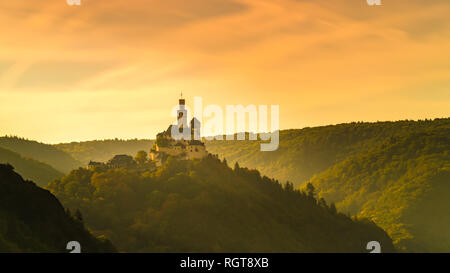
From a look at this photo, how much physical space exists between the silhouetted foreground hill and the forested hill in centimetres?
2704

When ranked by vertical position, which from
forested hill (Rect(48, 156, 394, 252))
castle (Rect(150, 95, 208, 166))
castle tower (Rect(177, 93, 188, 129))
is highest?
castle tower (Rect(177, 93, 188, 129))

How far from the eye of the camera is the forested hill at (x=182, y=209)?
144 m

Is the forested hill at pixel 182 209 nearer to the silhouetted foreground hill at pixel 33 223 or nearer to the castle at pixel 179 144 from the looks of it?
the castle at pixel 179 144

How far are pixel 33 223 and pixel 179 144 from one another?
69.7 m

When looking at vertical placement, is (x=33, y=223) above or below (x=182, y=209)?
above

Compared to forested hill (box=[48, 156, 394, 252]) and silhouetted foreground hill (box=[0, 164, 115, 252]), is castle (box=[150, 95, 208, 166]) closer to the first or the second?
forested hill (box=[48, 156, 394, 252])

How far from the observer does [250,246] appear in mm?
157875

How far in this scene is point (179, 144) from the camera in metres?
165

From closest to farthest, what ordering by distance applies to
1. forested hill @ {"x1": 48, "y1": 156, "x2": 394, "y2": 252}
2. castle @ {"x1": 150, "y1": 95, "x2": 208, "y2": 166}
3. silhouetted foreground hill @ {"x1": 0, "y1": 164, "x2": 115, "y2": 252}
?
silhouetted foreground hill @ {"x1": 0, "y1": 164, "x2": 115, "y2": 252}
forested hill @ {"x1": 48, "y1": 156, "x2": 394, "y2": 252}
castle @ {"x1": 150, "y1": 95, "x2": 208, "y2": 166}

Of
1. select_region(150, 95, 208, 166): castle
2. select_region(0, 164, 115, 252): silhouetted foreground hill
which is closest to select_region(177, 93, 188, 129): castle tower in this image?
select_region(150, 95, 208, 166): castle

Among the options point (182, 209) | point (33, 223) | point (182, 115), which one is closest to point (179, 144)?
point (182, 115)

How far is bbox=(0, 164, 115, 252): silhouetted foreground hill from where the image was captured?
9188 centimetres

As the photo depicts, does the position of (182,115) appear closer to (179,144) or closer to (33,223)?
(179,144)
